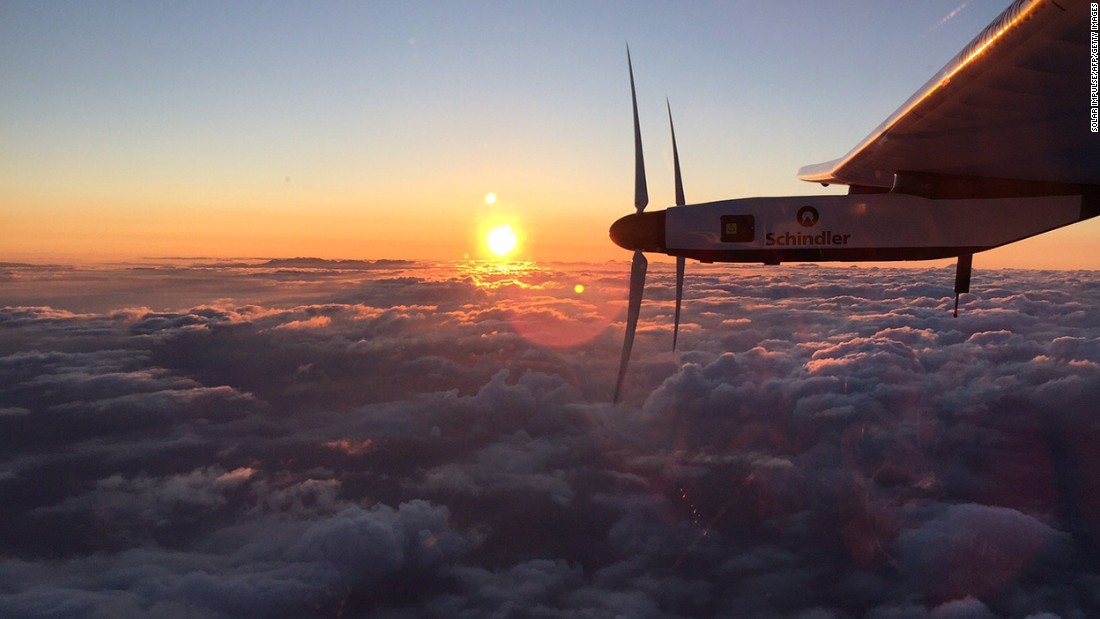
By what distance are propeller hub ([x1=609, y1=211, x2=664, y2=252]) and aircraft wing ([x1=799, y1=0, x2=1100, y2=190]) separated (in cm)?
458

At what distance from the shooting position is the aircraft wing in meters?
6.64

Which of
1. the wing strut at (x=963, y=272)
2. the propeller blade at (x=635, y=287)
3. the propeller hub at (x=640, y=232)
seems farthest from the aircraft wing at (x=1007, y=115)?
the propeller blade at (x=635, y=287)

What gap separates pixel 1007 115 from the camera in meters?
9.27

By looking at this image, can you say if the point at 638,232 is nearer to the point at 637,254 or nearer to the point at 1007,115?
the point at 637,254

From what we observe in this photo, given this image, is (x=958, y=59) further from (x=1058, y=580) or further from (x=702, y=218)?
(x=1058, y=580)

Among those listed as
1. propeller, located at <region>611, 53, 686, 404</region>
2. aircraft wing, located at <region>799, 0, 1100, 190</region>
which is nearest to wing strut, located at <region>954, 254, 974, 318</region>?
aircraft wing, located at <region>799, 0, 1100, 190</region>

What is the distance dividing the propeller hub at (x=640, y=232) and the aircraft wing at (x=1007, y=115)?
15.0ft

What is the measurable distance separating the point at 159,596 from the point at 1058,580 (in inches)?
10077

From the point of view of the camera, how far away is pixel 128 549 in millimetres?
186125

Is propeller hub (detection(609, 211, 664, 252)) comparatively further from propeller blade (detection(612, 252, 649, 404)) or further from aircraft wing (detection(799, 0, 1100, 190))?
aircraft wing (detection(799, 0, 1100, 190))

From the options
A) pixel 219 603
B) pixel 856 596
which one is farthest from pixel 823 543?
pixel 219 603

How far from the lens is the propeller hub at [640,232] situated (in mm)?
14266

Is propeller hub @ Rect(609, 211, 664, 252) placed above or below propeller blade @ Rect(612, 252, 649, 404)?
above

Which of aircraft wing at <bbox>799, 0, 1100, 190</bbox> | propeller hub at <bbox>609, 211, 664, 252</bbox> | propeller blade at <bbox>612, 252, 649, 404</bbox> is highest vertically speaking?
aircraft wing at <bbox>799, 0, 1100, 190</bbox>
